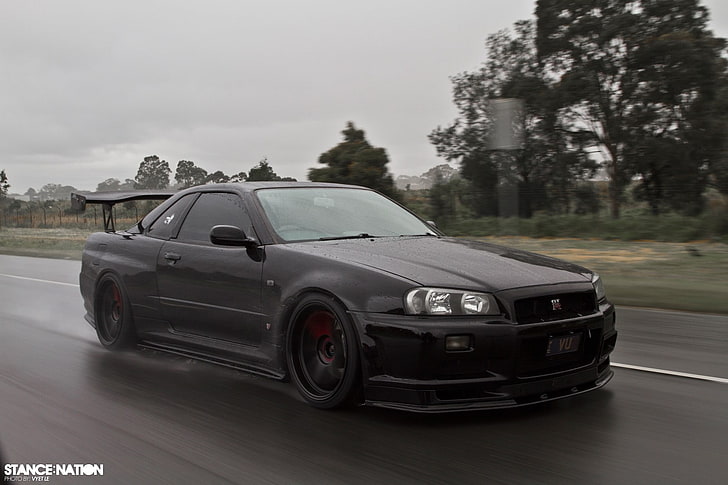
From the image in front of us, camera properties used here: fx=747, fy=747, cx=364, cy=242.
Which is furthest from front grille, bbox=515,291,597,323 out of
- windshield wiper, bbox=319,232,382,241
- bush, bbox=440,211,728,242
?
bush, bbox=440,211,728,242

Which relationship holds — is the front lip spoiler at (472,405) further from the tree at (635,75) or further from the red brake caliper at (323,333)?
the tree at (635,75)

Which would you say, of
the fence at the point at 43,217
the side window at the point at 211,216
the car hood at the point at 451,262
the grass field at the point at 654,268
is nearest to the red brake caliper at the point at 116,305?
the side window at the point at 211,216

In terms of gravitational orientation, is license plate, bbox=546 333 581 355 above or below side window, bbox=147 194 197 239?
below

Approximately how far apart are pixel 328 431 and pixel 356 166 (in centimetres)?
1759

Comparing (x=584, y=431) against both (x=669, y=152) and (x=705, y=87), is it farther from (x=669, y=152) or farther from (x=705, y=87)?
(x=705, y=87)

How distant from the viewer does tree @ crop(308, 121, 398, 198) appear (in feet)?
70.3

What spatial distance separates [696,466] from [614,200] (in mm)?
19363

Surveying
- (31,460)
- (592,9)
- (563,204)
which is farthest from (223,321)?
(592,9)

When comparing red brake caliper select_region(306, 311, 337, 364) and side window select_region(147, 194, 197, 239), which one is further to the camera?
side window select_region(147, 194, 197, 239)

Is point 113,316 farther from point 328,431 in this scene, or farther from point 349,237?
point 328,431

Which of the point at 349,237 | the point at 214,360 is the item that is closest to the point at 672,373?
the point at 349,237

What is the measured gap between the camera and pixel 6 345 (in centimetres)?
693

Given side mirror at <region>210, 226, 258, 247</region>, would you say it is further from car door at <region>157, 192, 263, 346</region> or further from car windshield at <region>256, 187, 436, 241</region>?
car windshield at <region>256, 187, 436, 241</region>

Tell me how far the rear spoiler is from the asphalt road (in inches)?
71.6
